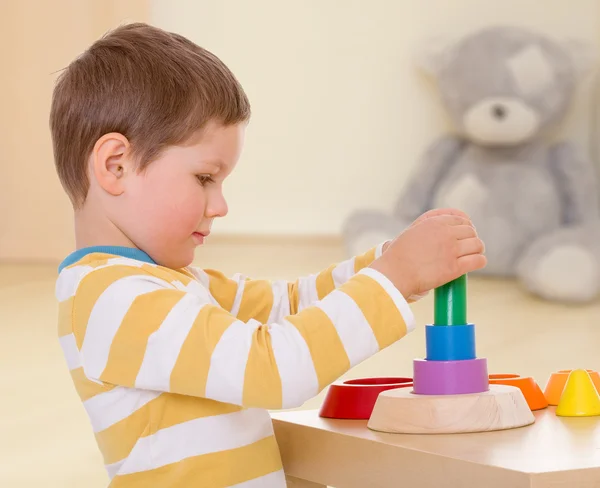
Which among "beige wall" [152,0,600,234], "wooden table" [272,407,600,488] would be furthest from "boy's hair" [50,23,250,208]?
"beige wall" [152,0,600,234]

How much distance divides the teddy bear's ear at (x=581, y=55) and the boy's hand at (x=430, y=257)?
72.1 inches

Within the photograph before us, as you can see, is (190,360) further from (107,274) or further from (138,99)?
(138,99)

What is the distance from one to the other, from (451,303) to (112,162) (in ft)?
0.86

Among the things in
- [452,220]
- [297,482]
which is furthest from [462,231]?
[297,482]

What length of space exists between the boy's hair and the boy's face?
1 centimetres

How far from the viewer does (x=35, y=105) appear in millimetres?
2307

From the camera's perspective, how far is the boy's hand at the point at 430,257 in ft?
2.07

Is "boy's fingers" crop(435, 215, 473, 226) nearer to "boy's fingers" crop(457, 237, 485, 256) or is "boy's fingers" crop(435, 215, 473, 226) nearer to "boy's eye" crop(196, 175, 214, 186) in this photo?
"boy's fingers" crop(457, 237, 485, 256)

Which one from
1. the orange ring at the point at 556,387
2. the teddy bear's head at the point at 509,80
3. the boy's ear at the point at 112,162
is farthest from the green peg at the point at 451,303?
the teddy bear's head at the point at 509,80

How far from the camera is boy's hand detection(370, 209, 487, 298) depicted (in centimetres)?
63

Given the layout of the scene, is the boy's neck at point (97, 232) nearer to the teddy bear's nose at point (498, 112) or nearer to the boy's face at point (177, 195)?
the boy's face at point (177, 195)

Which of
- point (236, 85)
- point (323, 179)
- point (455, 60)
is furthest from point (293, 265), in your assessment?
point (236, 85)

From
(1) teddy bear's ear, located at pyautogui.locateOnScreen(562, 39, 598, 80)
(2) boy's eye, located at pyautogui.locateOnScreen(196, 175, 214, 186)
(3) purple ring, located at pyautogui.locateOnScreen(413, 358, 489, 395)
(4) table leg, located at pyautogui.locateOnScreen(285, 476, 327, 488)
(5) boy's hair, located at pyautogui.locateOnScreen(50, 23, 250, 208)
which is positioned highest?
(1) teddy bear's ear, located at pyautogui.locateOnScreen(562, 39, 598, 80)

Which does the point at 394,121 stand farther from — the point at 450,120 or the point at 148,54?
→ the point at 148,54
